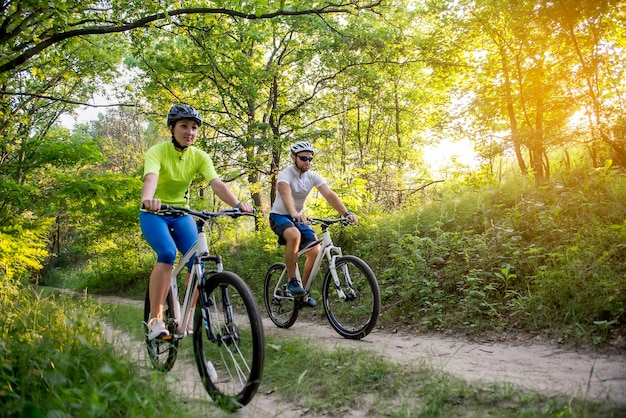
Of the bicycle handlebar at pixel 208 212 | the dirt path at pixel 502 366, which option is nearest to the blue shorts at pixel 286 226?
the dirt path at pixel 502 366

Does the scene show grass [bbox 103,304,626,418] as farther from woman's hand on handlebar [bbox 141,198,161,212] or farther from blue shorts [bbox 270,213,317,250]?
blue shorts [bbox 270,213,317,250]

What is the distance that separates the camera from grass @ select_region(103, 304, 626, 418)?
8.84 feet

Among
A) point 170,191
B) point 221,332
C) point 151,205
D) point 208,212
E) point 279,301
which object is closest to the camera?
point 221,332

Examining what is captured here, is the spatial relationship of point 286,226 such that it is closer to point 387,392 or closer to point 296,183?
point 296,183

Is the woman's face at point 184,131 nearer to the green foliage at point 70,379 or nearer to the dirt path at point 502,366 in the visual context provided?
the green foliage at point 70,379

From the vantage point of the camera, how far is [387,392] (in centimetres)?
325

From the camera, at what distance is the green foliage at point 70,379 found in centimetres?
252

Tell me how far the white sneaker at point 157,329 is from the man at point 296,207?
2273mm

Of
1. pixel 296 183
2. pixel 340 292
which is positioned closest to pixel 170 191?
pixel 296 183

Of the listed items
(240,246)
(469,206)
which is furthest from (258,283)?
(469,206)

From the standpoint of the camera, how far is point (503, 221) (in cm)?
679

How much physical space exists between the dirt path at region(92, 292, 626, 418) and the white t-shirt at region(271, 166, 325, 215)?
193cm

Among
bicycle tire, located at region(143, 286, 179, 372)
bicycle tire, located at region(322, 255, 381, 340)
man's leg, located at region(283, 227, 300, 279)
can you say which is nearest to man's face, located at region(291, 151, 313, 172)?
man's leg, located at region(283, 227, 300, 279)

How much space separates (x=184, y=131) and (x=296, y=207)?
7.72 feet
